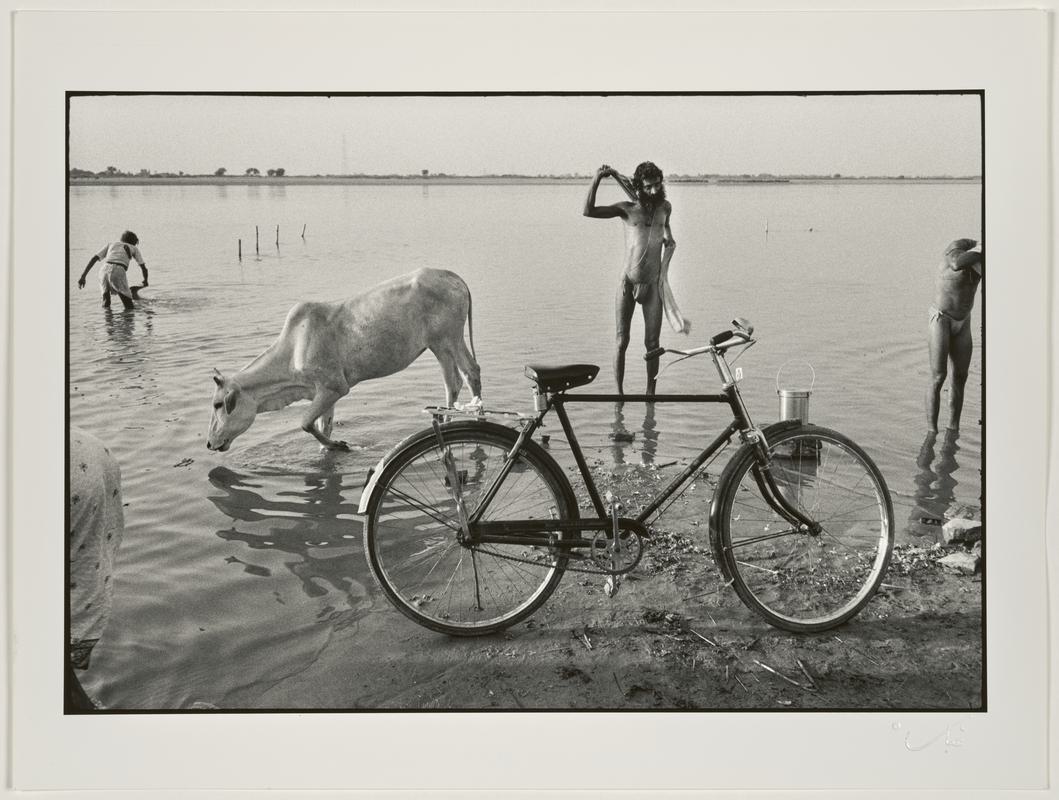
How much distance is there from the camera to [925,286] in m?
4.14

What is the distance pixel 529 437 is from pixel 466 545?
0.47 m

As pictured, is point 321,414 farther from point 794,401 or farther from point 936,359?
point 936,359

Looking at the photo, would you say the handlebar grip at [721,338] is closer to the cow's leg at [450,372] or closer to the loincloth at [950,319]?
the loincloth at [950,319]

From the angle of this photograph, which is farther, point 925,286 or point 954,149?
point 925,286

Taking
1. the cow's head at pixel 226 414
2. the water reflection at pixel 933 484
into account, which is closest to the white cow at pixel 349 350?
the cow's head at pixel 226 414

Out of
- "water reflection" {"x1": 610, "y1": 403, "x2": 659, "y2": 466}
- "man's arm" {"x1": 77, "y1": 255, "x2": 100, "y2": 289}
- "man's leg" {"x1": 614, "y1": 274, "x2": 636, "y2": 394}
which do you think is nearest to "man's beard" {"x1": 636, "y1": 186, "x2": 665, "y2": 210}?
"man's leg" {"x1": 614, "y1": 274, "x2": 636, "y2": 394}

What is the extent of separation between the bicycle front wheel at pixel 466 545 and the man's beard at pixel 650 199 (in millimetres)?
1364

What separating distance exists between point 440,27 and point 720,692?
2829 mm

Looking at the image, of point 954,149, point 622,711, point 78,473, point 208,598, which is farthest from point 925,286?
point 78,473

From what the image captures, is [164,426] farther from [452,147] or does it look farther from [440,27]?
[440,27]

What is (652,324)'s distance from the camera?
4.32 metres
